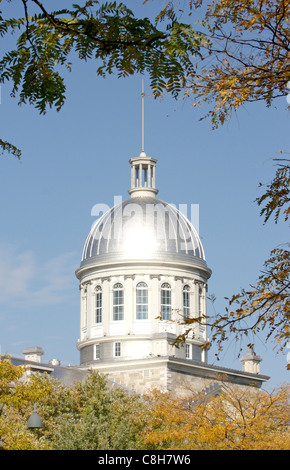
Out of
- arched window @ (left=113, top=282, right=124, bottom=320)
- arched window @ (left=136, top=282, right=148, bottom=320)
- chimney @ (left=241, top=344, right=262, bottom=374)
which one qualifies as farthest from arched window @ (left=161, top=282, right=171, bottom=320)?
chimney @ (left=241, top=344, right=262, bottom=374)

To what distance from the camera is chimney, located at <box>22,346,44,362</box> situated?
207ft

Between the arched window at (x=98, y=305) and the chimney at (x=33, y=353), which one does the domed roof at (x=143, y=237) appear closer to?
the arched window at (x=98, y=305)

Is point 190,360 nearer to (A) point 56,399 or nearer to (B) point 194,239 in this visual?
(B) point 194,239

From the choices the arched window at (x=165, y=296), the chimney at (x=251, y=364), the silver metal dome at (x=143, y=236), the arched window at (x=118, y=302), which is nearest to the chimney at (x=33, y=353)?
the arched window at (x=118, y=302)

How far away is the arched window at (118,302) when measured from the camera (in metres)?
64.0

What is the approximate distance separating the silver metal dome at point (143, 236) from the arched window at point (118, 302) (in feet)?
7.29

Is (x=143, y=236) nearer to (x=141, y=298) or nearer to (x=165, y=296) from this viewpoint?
(x=141, y=298)

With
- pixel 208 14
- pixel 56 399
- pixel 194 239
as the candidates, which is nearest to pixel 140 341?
pixel 194 239

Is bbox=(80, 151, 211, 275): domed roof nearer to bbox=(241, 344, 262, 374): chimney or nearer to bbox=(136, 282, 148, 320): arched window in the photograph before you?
bbox=(136, 282, 148, 320): arched window

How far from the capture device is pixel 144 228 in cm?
6400

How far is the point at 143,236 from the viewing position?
63.6 m

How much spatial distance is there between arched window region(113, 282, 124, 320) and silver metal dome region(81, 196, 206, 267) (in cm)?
222

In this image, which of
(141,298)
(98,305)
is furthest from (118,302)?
(98,305)

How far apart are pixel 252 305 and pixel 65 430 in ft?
91.0
